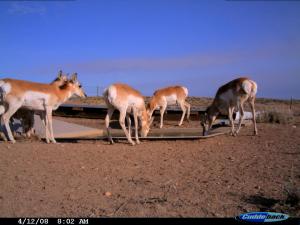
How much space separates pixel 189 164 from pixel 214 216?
11.8 feet

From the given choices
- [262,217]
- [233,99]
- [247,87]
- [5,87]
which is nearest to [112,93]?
[5,87]

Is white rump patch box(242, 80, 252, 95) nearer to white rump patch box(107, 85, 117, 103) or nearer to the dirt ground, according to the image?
the dirt ground

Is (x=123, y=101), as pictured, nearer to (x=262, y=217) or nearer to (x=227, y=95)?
(x=227, y=95)

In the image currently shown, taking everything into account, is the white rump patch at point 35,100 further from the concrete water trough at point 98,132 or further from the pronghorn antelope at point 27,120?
the concrete water trough at point 98,132

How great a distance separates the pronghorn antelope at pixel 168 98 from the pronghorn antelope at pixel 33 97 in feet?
20.5

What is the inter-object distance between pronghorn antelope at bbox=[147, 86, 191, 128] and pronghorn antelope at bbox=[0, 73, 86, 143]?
6255 mm

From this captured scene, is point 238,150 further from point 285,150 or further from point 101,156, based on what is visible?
point 101,156

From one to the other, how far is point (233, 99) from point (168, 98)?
17.9 ft

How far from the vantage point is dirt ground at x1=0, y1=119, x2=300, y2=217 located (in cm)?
551

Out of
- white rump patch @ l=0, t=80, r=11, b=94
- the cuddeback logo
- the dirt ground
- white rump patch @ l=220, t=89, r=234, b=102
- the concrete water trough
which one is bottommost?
the concrete water trough

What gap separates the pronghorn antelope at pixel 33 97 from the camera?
463 inches

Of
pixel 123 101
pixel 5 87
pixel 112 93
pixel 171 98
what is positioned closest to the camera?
pixel 5 87

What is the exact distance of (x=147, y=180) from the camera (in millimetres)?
7211

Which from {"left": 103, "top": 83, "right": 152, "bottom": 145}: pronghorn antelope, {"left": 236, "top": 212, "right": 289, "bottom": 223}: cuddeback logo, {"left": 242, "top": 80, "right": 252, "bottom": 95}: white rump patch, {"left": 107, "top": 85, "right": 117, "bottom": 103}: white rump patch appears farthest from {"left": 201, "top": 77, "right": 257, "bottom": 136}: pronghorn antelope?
{"left": 236, "top": 212, "right": 289, "bottom": 223}: cuddeback logo
